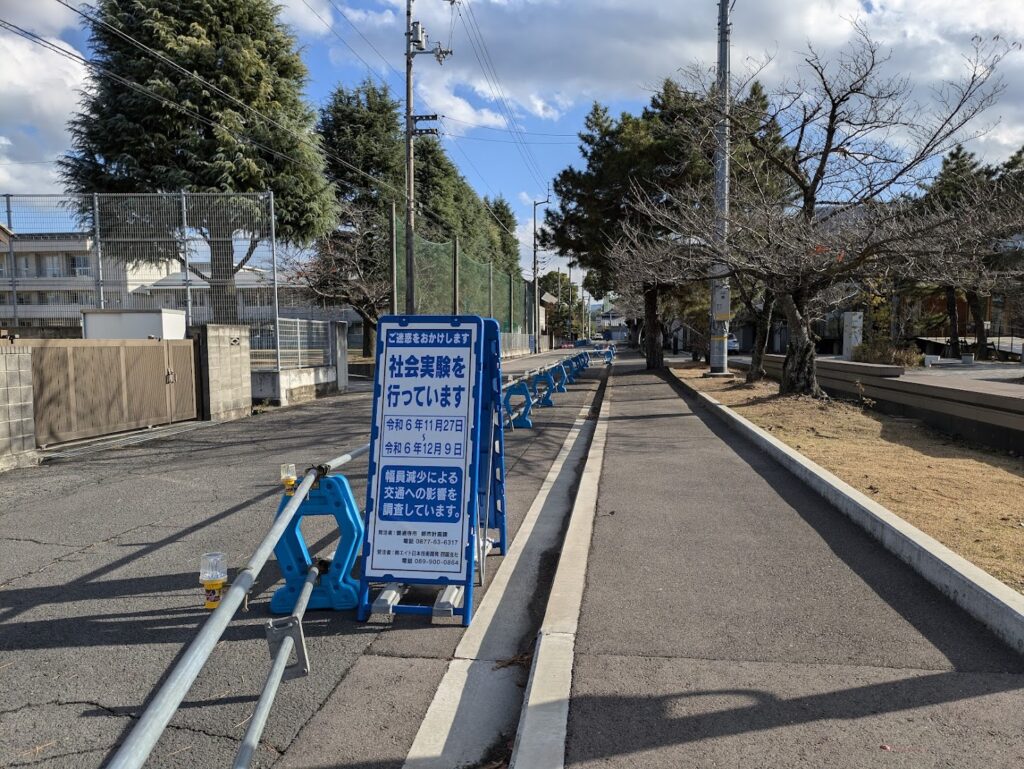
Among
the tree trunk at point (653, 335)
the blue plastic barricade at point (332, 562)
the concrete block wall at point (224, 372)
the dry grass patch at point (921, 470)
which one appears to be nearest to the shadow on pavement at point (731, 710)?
the dry grass patch at point (921, 470)

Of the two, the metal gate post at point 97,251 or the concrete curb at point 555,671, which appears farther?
the metal gate post at point 97,251

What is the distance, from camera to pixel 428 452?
4.52m

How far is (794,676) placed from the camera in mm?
3414

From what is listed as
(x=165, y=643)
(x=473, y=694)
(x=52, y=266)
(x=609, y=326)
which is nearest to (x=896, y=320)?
(x=52, y=266)

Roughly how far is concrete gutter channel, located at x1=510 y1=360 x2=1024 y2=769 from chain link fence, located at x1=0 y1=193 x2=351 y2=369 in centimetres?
1226

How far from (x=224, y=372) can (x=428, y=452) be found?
11.8 metres

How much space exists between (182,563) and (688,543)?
3824 millimetres

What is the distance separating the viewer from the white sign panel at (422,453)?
4.39 m

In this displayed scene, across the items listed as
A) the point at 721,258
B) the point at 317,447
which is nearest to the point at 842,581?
the point at 317,447

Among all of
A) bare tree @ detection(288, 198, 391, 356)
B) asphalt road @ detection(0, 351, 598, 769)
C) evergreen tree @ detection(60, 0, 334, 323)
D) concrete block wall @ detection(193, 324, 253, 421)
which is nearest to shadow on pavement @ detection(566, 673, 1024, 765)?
asphalt road @ detection(0, 351, 598, 769)

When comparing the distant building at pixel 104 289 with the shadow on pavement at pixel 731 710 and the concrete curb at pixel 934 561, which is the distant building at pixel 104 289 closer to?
the concrete curb at pixel 934 561

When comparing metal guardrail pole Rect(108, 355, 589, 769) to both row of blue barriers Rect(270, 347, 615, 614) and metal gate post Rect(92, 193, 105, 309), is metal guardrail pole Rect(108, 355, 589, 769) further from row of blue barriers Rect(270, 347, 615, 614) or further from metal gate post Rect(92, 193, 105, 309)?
metal gate post Rect(92, 193, 105, 309)

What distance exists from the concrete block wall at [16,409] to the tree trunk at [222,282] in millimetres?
7085

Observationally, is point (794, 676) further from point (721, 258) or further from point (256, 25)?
point (256, 25)
